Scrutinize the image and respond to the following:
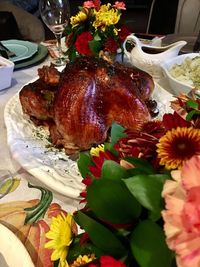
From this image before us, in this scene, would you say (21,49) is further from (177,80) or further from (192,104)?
(192,104)

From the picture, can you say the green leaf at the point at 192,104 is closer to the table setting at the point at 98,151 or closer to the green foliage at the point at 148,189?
the table setting at the point at 98,151

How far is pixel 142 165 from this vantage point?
0.39m

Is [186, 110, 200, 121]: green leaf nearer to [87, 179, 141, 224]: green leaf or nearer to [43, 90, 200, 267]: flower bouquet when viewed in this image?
[43, 90, 200, 267]: flower bouquet

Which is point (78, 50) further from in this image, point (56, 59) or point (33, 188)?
point (33, 188)

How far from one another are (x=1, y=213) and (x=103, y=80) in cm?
36

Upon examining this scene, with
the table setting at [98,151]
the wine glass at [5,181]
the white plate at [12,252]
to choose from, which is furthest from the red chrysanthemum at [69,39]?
the white plate at [12,252]

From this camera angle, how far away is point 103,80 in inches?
32.9

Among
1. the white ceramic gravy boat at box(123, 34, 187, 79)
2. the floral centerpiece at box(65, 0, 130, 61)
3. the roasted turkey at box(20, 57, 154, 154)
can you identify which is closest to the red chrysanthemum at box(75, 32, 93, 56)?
the floral centerpiece at box(65, 0, 130, 61)

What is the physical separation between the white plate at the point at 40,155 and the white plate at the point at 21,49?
38 cm

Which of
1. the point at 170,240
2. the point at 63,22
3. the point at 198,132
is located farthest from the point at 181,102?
the point at 63,22

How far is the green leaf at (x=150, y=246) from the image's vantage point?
32 centimetres

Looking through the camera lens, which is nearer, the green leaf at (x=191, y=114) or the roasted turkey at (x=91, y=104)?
the green leaf at (x=191, y=114)

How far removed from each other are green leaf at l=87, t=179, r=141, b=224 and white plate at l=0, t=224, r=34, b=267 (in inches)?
9.8

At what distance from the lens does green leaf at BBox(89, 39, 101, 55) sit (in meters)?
1.21
